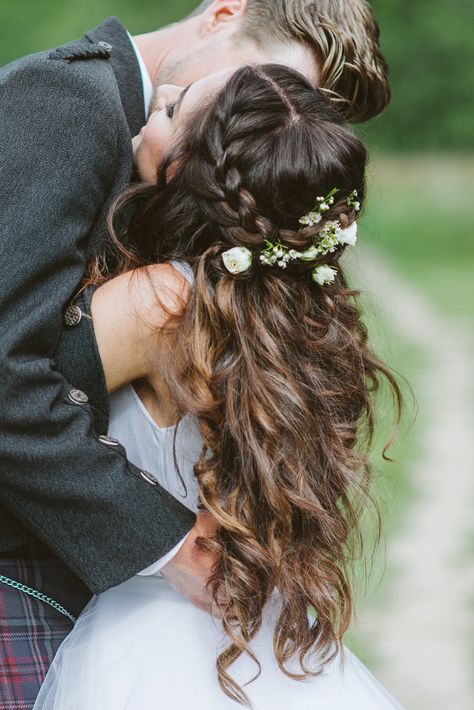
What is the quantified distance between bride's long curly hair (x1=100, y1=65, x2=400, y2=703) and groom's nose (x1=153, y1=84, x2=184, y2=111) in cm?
21

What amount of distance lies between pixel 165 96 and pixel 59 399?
0.77 m

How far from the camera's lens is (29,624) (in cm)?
201

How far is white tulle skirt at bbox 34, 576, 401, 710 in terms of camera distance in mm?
1917

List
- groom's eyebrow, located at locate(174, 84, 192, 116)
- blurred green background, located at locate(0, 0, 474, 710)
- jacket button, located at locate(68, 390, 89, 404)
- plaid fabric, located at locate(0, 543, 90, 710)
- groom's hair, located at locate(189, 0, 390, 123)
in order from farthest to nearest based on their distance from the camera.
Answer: blurred green background, located at locate(0, 0, 474, 710) → groom's hair, located at locate(189, 0, 390, 123) → groom's eyebrow, located at locate(174, 84, 192, 116) → plaid fabric, located at locate(0, 543, 90, 710) → jacket button, located at locate(68, 390, 89, 404)

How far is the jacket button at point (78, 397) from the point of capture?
1.89 metres

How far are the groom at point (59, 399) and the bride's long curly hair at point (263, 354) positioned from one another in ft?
0.36

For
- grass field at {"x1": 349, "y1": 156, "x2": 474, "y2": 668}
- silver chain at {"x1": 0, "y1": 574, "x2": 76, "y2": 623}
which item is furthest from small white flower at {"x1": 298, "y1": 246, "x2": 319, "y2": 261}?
grass field at {"x1": 349, "y1": 156, "x2": 474, "y2": 668}

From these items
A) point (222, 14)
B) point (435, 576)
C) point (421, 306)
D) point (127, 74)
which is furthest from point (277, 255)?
point (421, 306)

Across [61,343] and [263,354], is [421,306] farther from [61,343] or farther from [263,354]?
[61,343]

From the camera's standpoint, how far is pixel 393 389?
2242 millimetres

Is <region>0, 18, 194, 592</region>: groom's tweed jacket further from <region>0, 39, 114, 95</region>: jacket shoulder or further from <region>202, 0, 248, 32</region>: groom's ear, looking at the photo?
<region>202, 0, 248, 32</region>: groom's ear

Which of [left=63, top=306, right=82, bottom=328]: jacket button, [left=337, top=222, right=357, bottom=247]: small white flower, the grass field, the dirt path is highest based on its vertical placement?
[left=63, top=306, right=82, bottom=328]: jacket button

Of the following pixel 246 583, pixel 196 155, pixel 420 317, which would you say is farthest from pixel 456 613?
pixel 420 317

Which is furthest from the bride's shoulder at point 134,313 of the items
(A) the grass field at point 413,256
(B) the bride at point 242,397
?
(A) the grass field at point 413,256
